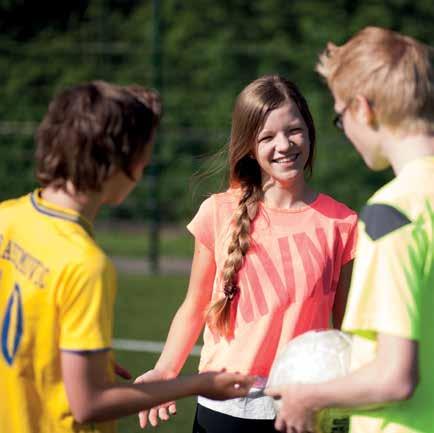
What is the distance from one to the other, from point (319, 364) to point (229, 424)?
765 millimetres

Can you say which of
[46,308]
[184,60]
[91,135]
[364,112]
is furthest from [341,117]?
[184,60]

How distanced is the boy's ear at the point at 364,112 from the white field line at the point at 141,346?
524 centimetres

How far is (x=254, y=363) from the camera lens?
3344 mm

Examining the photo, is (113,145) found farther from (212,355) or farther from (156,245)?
(156,245)

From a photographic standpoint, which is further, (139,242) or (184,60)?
(184,60)

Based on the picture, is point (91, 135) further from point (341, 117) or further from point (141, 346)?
point (141, 346)

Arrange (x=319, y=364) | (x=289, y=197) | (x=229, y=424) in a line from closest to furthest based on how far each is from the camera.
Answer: (x=319, y=364) < (x=229, y=424) < (x=289, y=197)

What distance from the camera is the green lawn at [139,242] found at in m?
12.4

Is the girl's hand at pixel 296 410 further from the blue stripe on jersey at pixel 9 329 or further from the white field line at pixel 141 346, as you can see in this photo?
the white field line at pixel 141 346

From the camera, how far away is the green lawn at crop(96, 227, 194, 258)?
1240 cm

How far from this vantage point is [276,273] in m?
3.45

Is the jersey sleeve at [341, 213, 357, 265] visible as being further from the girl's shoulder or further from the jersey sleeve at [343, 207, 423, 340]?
the jersey sleeve at [343, 207, 423, 340]

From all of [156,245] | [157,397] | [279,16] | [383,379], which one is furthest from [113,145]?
[279,16]

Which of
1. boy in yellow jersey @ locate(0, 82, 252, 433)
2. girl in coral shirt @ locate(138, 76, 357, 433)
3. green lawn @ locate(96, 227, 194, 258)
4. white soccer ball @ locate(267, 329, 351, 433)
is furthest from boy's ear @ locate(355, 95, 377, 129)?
green lawn @ locate(96, 227, 194, 258)
